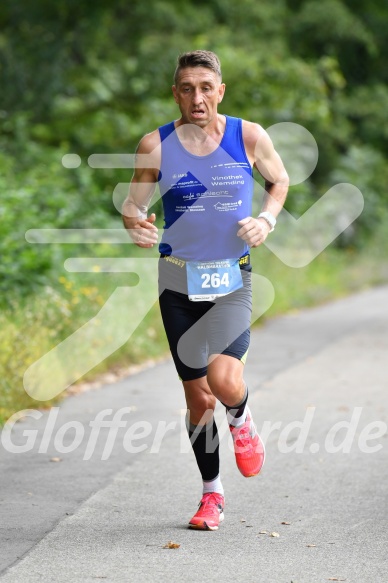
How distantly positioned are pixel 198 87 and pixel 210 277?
0.89 metres

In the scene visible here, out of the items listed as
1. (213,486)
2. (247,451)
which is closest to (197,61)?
(247,451)

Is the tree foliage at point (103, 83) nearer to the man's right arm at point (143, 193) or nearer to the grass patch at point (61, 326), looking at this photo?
the grass patch at point (61, 326)

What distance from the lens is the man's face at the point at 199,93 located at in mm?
5867

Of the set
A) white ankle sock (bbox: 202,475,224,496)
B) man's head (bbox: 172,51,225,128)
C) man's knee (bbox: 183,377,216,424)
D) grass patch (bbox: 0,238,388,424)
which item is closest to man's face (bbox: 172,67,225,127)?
man's head (bbox: 172,51,225,128)

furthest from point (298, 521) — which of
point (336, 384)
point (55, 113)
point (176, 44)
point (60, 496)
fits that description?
point (176, 44)

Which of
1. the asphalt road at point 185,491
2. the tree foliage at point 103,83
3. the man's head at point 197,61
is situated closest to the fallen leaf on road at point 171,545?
the asphalt road at point 185,491

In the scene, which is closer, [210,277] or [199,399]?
[210,277]

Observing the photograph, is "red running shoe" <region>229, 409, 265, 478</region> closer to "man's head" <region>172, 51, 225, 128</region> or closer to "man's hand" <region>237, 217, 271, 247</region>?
"man's hand" <region>237, 217, 271, 247</region>

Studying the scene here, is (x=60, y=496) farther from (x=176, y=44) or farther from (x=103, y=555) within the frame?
(x=176, y=44)

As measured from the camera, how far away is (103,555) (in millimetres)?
5496

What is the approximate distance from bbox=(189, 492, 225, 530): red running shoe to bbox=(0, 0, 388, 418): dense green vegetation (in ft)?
10.7

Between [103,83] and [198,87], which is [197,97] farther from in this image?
[103,83]

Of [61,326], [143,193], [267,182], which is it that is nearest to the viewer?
[143,193]

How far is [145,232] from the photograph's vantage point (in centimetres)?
597
